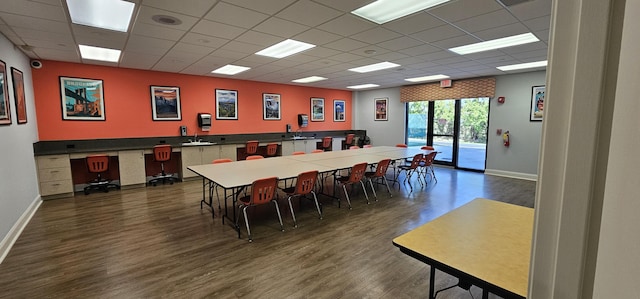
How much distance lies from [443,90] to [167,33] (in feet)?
23.1

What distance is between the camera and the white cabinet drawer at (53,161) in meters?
4.95

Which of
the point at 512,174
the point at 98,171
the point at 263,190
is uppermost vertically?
the point at 263,190

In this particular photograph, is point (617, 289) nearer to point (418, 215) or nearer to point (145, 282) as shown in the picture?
point (145, 282)

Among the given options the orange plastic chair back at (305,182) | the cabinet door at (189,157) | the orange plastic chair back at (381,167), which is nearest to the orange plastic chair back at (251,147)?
the cabinet door at (189,157)

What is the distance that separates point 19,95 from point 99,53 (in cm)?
128

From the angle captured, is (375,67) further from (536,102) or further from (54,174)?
(54,174)

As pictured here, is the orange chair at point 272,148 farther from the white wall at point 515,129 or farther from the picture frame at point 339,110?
the white wall at point 515,129

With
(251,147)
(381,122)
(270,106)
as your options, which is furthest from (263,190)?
(381,122)

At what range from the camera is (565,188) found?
428 mm

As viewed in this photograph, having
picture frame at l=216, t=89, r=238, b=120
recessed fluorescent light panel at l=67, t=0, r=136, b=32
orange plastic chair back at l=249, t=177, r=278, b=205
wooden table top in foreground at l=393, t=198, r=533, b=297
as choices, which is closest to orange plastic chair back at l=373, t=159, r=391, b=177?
orange plastic chair back at l=249, t=177, r=278, b=205

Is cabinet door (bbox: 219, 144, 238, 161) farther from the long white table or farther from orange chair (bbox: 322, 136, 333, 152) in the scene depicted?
orange chair (bbox: 322, 136, 333, 152)

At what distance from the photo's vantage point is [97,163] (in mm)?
5406

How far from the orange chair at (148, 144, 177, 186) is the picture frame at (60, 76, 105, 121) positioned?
1.30 metres

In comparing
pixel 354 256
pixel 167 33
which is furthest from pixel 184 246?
pixel 167 33
